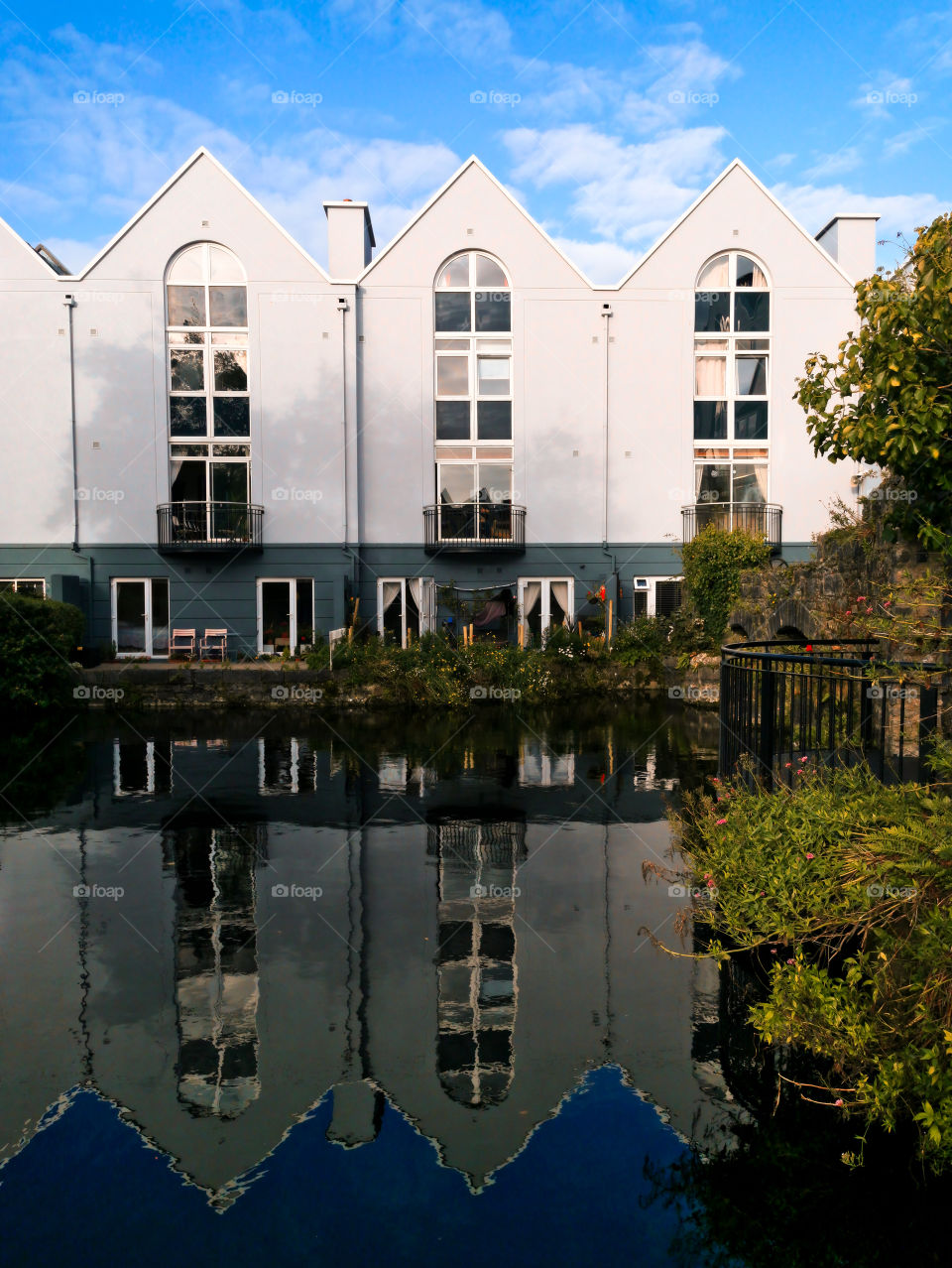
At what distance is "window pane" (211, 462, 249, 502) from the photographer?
78.2 feet

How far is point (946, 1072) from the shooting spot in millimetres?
3451

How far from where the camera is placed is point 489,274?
24391 millimetres

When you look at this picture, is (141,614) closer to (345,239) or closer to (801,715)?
(345,239)

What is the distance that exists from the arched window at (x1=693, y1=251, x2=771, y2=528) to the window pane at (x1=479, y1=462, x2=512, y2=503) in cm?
535

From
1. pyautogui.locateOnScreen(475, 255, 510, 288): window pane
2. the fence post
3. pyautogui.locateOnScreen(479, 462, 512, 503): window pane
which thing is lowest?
the fence post

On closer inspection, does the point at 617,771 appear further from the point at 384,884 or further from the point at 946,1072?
the point at 946,1072

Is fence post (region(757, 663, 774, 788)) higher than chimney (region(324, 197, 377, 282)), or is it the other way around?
chimney (region(324, 197, 377, 282))

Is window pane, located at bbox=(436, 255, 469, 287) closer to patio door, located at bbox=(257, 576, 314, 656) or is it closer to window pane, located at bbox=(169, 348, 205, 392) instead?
window pane, located at bbox=(169, 348, 205, 392)

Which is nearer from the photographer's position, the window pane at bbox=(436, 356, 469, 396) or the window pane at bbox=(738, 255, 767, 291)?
the window pane at bbox=(436, 356, 469, 396)

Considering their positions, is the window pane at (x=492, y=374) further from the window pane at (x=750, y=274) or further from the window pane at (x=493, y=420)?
the window pane at (x=750, y=274)

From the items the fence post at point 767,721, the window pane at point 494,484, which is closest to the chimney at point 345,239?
the window pane at point 494,484

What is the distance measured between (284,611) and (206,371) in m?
6.60

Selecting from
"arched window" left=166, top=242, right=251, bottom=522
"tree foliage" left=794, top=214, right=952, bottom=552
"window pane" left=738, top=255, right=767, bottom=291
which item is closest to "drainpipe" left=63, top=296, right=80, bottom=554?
"arched window" left=166, top=242, right=251, bottom=522

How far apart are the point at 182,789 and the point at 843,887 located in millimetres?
7991
